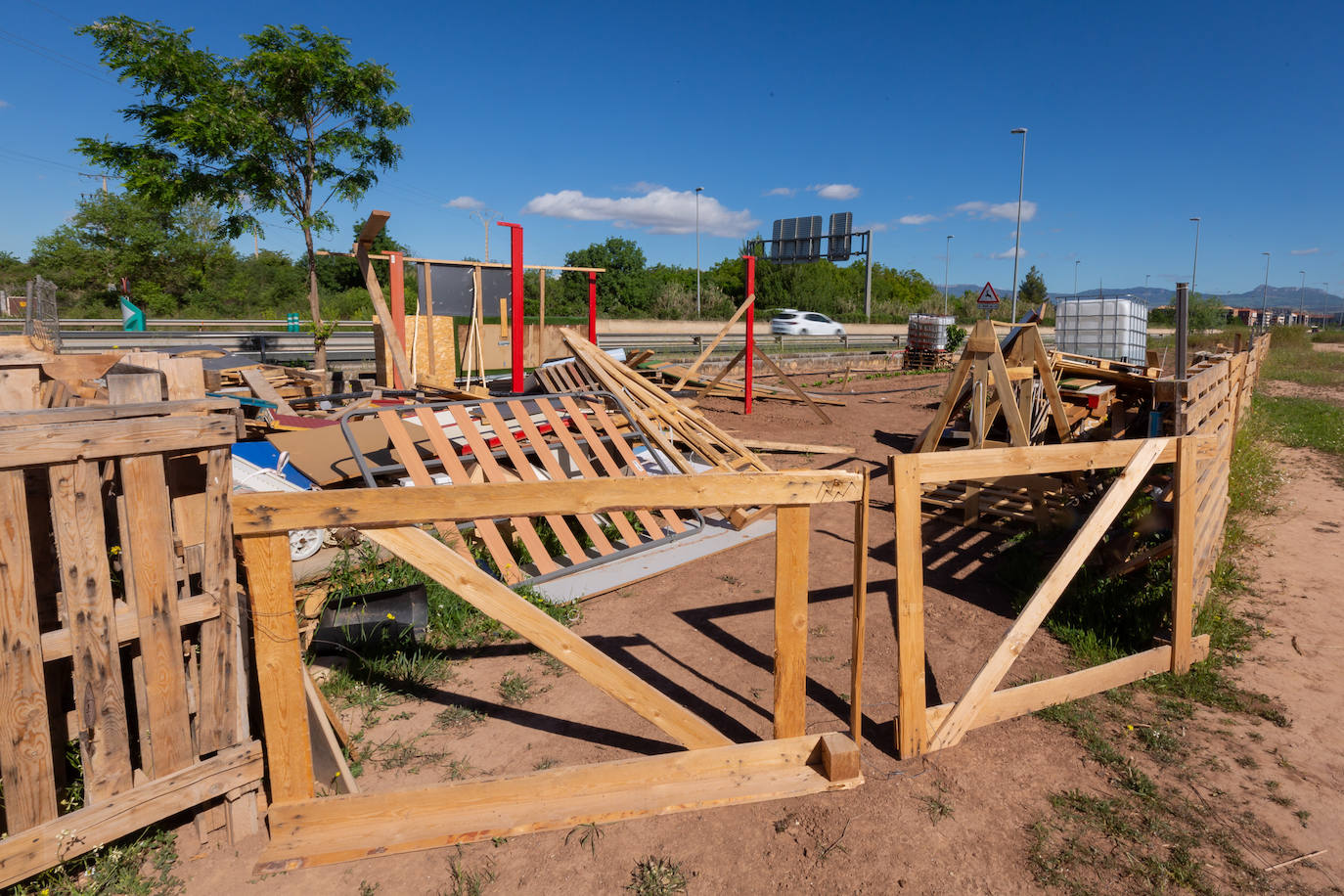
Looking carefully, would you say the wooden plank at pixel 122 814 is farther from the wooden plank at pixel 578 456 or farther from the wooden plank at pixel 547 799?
the wooden plank at pixel 578 456

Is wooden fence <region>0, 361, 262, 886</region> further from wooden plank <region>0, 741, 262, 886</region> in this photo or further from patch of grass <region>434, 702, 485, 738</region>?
patch of grass <region>434, 702, 485, 738</region>

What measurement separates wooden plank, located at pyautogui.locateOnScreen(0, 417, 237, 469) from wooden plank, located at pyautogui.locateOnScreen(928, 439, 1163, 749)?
3.26 meters

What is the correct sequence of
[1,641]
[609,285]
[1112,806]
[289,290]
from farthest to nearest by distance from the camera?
[609,285] < [289,290] < [1112,806] < [1,641]

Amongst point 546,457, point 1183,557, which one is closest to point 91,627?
point 546,457

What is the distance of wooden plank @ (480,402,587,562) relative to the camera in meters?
5.99

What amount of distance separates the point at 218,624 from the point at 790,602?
2.13 meters

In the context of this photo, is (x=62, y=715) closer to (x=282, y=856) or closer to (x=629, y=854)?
(x=282, y=856)

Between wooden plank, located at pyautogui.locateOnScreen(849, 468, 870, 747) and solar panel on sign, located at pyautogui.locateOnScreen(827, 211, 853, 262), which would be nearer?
wooden plank, located at pyautogui.locateOnScreen(849, 468, 870, 747)

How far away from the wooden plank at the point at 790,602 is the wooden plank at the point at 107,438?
2.08 meters

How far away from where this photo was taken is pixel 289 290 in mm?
49312

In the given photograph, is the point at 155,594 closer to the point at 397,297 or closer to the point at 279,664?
the point at 279,664

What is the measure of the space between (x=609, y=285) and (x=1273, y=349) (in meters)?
38.8

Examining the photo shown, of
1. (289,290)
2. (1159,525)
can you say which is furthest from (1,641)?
(289,290)

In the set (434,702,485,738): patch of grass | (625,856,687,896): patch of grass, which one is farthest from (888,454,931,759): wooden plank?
(434,702,485,738): patch of grass
